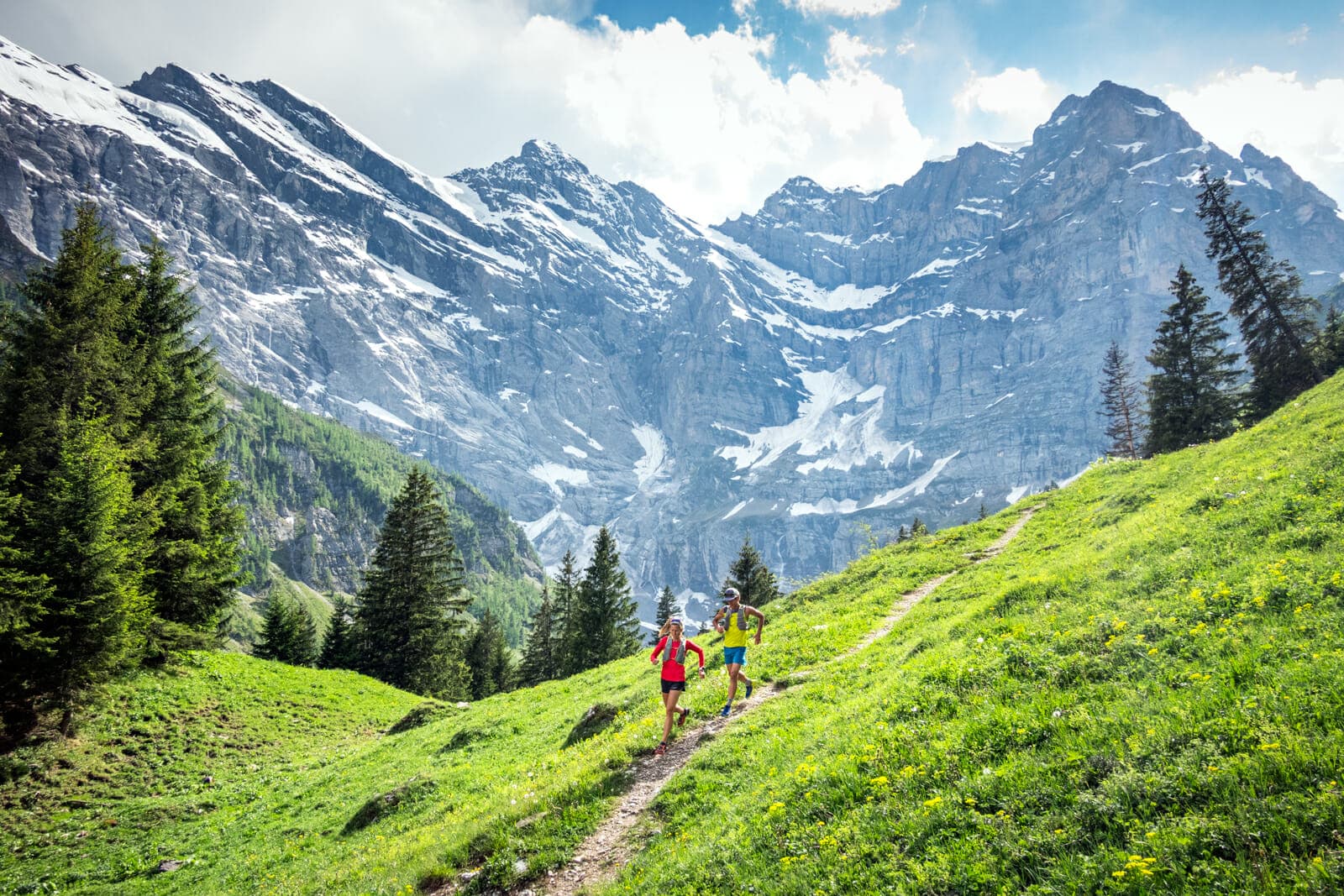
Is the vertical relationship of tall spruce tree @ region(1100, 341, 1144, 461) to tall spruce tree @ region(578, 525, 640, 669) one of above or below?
above

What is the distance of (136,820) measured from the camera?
727 inches

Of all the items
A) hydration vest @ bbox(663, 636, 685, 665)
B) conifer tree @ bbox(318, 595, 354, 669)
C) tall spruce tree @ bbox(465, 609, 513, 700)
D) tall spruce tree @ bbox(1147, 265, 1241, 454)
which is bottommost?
tall spruce tree @ bbox(465, 609, 513, 700)

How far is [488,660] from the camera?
75750 mm

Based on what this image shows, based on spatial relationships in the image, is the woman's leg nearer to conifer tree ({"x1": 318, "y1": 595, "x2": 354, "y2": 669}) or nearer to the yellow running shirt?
the yellow running shirt

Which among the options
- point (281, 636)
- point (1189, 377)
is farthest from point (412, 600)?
point (1189, 377)

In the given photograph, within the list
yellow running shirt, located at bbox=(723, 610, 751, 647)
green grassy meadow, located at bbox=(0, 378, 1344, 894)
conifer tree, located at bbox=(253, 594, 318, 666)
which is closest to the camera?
green grassy meadow, located at bbox=(0, 378, 1344, 894)

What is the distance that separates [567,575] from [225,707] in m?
44.8

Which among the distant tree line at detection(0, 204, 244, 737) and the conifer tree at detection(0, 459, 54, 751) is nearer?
the conifer tree at detection(0, 459, 54, 751)

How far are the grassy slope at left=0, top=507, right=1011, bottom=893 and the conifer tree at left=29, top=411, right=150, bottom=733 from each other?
2847 millimetres

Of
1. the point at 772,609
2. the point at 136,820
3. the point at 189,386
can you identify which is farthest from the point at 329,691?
the point at 772,609

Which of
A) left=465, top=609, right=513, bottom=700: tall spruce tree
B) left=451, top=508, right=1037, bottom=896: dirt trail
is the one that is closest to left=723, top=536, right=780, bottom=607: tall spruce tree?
left=465, top=609, right=513, bottom=700: tall spruce tree

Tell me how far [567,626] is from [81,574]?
4508 centimetres

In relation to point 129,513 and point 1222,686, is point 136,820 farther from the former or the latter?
point 1222,686

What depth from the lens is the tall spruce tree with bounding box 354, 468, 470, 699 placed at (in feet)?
159
